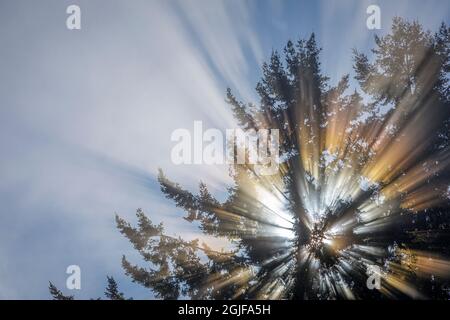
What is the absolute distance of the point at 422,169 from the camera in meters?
12.9

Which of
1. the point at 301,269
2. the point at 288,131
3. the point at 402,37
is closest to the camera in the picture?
the point at 301,269

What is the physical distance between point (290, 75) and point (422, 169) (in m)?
6.58

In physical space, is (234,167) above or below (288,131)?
below

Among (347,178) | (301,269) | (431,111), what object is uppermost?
(431,111)

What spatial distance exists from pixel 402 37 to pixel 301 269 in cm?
1186

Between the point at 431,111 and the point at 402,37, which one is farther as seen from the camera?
the point at 402,37

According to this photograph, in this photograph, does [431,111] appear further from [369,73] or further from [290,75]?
[290,75]
